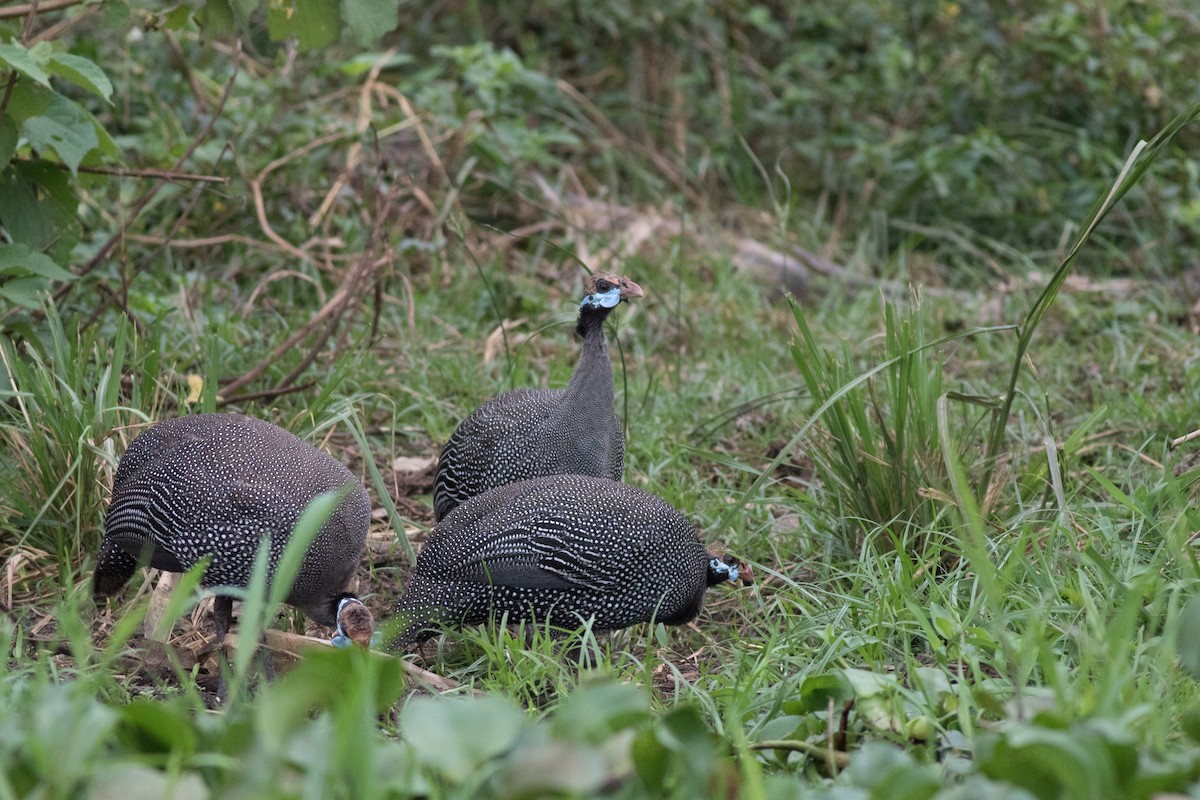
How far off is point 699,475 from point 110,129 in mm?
3714

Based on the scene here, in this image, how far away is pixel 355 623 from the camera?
131 inches

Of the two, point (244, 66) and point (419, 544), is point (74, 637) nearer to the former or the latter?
point (419, 544)

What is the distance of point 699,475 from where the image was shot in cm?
462

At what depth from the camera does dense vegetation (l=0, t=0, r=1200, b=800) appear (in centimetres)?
194

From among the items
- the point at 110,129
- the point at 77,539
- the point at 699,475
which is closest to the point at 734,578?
the point at 699,475

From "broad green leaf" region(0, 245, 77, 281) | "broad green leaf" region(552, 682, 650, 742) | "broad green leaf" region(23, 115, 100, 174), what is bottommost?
"broad green leaf" region(552, 682, 650, 742)

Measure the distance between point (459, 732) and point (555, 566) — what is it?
1501 mm

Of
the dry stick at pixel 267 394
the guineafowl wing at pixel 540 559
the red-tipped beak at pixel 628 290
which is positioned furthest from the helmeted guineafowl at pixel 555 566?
the dry stick at pixel 267 394

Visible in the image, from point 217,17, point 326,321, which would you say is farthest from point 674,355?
point 217,17

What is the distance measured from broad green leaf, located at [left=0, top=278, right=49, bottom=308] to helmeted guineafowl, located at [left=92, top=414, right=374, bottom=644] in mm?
591

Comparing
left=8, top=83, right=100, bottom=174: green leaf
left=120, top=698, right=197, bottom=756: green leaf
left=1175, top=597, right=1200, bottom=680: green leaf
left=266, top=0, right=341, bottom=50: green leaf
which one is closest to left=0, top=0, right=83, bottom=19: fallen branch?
left=8, top=83, right=100, bottom=174: green leaf

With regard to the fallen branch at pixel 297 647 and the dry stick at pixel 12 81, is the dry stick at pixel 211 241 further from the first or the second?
the fallen branch at pixel 297 647

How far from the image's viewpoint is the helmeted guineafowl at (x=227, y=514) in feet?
10.8

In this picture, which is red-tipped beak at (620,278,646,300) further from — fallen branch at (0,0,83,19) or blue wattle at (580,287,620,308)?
fallen branch at (0,0,83,19)
